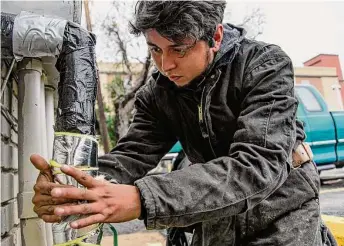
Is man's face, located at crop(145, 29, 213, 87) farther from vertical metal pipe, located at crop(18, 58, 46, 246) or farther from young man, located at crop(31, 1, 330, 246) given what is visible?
vertical metal pipe, located at crop(18, 58, 46, 246)

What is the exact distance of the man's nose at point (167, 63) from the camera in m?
1.40

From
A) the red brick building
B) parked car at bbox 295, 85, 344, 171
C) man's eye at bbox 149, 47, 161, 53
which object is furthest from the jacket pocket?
the red brick building

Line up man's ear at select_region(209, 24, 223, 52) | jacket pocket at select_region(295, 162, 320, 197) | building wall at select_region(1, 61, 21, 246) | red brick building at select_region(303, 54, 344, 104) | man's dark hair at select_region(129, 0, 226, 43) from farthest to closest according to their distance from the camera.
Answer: red brick building at select_region(303, 54, 344, 104), building wall at select_region(1, 61, 21, 246), jacket pocket at select_region(295, 162, 320, 197), man's ear at select_region(209, 24, 223, 52), man's dark hair at select_region(129, 0, 226, 43)

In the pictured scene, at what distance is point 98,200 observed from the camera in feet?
3.31

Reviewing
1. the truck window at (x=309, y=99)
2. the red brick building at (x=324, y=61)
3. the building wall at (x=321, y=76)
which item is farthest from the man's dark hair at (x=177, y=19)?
the red brick building at (x=324, y=61)

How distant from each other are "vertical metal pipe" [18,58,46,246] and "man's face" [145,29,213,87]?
927mm

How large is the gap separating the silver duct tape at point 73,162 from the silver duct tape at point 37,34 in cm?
57

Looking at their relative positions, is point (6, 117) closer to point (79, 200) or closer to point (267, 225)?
point (79, 200)

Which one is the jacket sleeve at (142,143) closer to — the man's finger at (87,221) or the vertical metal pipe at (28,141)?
the vertical metal pipe at (28,141)

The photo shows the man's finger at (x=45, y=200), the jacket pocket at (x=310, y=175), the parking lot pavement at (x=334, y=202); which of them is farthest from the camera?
the parking lot pavement at (x=334, y=202)

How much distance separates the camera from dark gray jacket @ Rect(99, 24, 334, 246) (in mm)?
1160

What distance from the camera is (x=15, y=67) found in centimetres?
220

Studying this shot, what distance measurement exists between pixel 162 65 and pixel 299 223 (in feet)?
2.81

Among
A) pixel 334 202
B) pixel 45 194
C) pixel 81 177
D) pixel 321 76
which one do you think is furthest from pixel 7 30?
pixel 321 76
